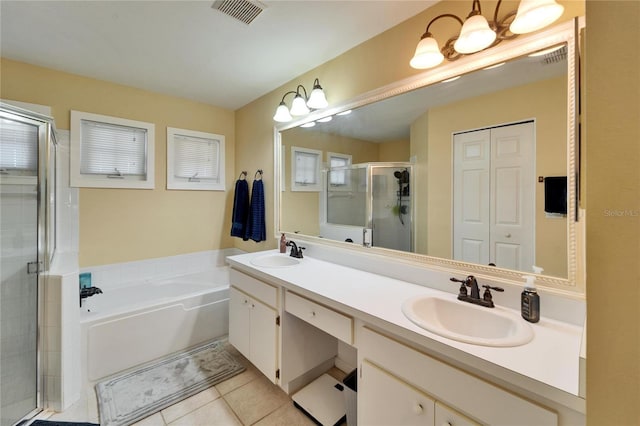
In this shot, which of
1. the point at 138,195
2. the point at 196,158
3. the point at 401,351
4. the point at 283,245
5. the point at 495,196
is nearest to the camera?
the point at 401,351

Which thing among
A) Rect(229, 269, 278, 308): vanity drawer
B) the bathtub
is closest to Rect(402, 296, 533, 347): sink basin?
Rect(229, 269, 278, 308): vanity drawer

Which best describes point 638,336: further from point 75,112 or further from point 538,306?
point 75,112

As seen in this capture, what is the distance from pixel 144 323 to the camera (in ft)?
6.77

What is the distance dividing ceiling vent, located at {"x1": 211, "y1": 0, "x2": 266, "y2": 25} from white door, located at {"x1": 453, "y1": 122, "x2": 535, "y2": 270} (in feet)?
4.45

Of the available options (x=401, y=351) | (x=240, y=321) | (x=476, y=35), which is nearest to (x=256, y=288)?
(x=240, y=321)

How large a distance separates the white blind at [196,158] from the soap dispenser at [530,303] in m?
3.07

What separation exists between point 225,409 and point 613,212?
6.83 feet

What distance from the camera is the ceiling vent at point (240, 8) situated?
1455 millimetres

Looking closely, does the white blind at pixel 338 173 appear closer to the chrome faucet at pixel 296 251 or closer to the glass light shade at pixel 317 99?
the glass light shade at pixel 317 99

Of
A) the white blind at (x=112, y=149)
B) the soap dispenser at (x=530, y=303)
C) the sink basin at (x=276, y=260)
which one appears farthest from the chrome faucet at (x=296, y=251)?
the white blind at (x=112, y=149)

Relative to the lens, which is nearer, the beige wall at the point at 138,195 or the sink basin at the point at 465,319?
the sink basin at the point at 465,319

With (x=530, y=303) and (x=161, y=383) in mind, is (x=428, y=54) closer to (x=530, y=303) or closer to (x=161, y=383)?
(x=530, y=303)

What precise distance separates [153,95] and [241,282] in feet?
7.28

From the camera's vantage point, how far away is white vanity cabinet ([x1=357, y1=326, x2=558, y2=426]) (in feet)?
2.51
